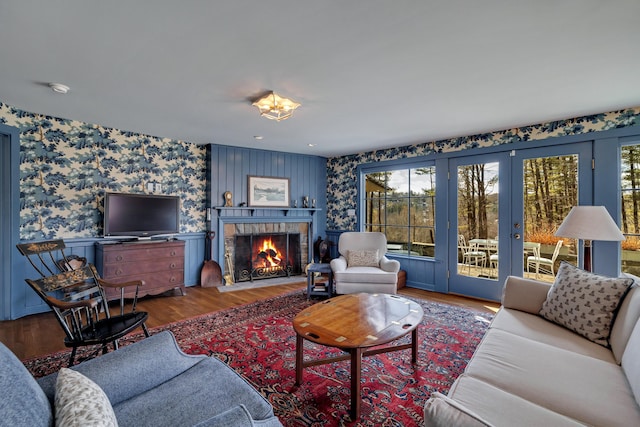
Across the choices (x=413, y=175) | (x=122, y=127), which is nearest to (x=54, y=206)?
(x=122, y=127)

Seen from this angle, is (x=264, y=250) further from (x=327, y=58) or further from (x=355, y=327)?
(x=327, y=58)

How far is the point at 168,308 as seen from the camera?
373 centimetres

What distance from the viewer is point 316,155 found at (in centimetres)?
589

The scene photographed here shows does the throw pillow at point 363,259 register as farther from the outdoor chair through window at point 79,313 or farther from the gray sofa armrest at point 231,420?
the gray sofa armrest at point 231,420

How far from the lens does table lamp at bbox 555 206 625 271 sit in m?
2.34

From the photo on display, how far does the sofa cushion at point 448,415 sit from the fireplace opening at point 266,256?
4534 mm

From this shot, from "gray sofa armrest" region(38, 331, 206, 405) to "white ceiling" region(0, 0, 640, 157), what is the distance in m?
1.82

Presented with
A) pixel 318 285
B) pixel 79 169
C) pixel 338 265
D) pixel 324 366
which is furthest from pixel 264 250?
pixel 324 366

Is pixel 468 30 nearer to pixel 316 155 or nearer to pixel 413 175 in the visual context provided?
pixel 413 175

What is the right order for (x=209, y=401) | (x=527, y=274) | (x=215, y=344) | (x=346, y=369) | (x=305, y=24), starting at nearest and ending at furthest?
(x=209, y=401) < (x=305, y=24) < (x=346, y=369) < (x=215, y=344) < (x=527, y=274)

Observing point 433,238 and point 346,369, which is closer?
point 346,369

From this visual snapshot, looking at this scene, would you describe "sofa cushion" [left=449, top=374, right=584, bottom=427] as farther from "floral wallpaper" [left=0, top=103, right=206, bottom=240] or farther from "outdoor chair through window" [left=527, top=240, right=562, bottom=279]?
"floral wallpaper" [left=0, top=103, right=206, bottom=240]

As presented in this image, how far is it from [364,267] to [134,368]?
10.9 ft

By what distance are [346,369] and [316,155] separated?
433 cm
